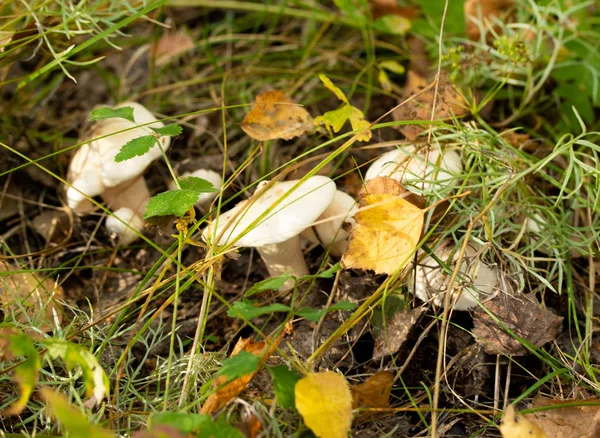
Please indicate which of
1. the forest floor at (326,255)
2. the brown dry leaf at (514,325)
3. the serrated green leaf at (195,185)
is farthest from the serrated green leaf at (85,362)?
the brown dry leaf at (514,325)

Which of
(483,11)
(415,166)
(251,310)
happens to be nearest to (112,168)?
(251,310)

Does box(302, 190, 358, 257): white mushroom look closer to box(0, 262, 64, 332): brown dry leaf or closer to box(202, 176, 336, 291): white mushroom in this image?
box(202, 176, 336, 291): white mushroom

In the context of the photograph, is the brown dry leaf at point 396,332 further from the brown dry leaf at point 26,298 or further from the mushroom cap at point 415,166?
the brown dry leaf at point 26,298

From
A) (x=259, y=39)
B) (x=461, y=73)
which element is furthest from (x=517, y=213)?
(x=259, y=39)

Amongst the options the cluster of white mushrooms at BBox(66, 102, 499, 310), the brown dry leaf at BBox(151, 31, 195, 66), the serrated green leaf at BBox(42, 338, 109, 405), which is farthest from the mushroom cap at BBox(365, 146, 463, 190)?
the brown dry leaf at BBox(151, 31, 195, 66)

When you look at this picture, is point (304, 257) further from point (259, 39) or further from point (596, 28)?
point (596, 28)

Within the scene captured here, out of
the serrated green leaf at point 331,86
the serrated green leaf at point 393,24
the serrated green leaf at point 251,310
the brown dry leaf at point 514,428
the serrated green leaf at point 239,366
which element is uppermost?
the serrated green leaf at point 331,86

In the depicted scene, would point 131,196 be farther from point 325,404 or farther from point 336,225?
point 325,404
